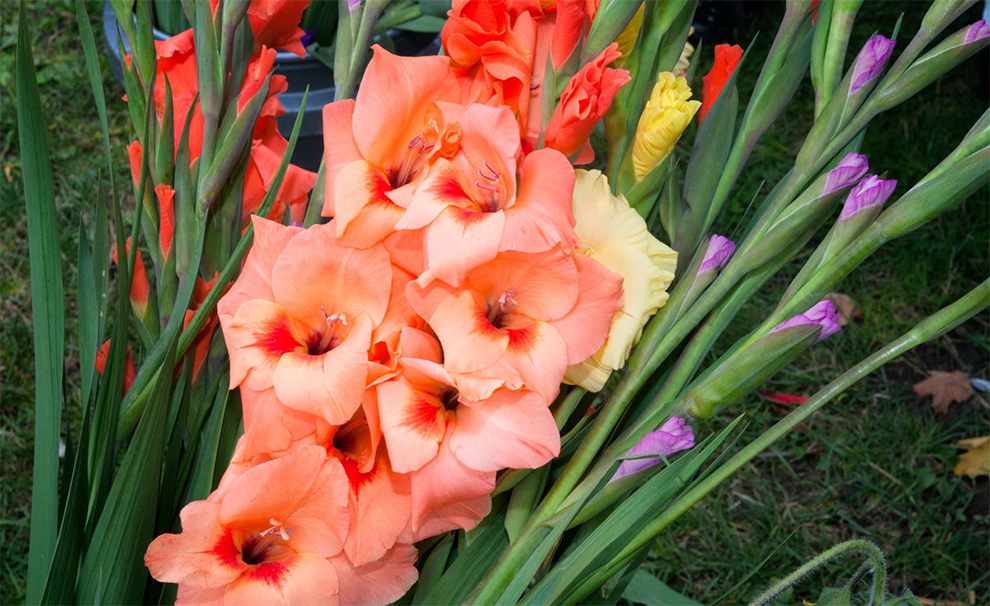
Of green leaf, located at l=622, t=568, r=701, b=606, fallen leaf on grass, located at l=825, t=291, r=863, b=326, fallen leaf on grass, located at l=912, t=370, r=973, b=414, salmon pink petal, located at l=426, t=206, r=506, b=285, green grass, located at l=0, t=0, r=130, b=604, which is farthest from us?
fallen leaf on grass, located at l=825, t=291, r=863, b=326

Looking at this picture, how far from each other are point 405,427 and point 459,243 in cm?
11

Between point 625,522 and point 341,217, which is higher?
point 341,217

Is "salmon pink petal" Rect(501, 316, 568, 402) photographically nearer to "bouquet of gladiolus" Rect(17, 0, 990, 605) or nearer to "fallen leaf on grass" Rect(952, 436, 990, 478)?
"bouquet of gladiolus" Rect(17, 0, 990, 605)

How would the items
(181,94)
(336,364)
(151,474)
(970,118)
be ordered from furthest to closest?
(970,118) → (181,94) → (151,474) → (336,364)

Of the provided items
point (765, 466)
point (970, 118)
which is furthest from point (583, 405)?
point (970, 118)

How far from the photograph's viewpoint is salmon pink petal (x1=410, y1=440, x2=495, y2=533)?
0.53m

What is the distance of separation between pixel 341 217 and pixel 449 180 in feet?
0.22

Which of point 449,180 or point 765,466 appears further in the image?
point 765,466

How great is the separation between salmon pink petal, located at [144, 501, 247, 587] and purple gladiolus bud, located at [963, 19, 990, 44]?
1.61 ft

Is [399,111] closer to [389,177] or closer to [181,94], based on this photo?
[389,177]

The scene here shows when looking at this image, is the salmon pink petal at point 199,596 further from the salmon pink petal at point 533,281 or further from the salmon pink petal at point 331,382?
the salmon pink petal at point 533,281

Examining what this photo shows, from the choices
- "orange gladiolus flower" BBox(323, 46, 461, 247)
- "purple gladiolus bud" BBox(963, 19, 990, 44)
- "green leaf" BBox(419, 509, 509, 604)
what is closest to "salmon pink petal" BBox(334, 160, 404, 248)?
"orange gladiolus flower" BBox(323, 46, 461, 247)

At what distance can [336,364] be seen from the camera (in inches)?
20.7

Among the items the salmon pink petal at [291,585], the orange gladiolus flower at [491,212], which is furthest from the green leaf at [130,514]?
the orange gladiolus flower at [491,212]
